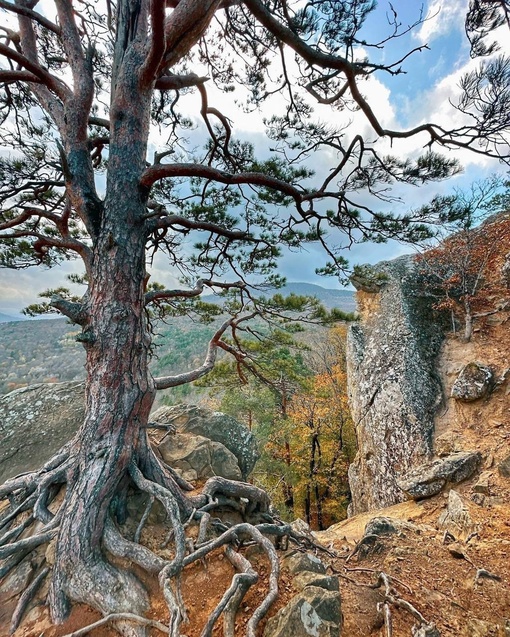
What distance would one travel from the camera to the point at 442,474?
4.90 m

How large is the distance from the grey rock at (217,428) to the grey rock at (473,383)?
479cm

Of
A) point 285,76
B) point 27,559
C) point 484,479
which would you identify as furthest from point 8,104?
point 484,479

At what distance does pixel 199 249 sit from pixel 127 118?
1.76 meters

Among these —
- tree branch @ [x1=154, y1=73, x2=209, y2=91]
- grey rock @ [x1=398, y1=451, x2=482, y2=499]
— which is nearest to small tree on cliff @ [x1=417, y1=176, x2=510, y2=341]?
grey rock @ [x1=398, y1=451, x2=482, y2=499]

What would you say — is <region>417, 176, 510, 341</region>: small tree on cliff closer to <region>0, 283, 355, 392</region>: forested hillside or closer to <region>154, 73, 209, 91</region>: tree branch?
<region>154, 73, 209, 91</region>: tree branch

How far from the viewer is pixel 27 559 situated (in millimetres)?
2207

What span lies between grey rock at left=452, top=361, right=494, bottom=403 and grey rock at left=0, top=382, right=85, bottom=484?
24.3 feet

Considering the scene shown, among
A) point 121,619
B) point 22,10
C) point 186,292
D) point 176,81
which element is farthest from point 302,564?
point 22,10

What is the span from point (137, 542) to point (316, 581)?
1345 millimetres

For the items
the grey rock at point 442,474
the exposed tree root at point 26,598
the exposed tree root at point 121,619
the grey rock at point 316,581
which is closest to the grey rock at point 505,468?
the grey rock at point 442,474

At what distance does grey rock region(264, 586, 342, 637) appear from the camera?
1467 millimetres

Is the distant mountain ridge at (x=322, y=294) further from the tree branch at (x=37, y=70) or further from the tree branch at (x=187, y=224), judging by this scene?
the tree branch at (x=37, y=70)

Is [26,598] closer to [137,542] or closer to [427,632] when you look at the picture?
[137,542]

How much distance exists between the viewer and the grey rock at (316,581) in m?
1.88
